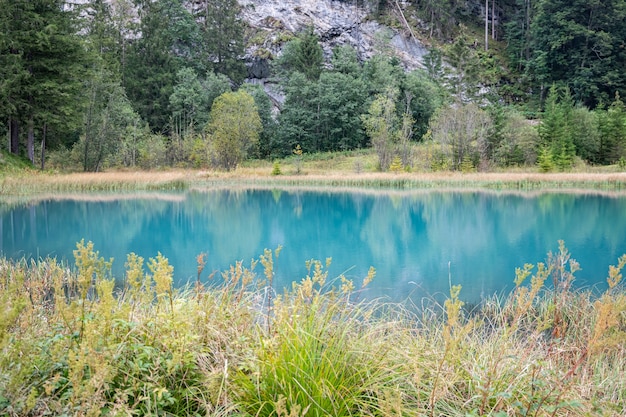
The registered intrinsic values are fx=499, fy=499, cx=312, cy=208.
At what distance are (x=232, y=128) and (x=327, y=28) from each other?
978 inches

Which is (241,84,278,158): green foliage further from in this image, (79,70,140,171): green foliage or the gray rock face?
(79,70,140,171): green foliage

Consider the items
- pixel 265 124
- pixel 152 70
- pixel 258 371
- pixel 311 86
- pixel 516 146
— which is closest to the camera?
pixel 258 371

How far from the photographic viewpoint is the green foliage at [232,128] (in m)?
35.2

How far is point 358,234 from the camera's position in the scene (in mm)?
12859

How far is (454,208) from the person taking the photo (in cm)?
1817

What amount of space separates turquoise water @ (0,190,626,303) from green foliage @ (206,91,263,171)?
46.1ft

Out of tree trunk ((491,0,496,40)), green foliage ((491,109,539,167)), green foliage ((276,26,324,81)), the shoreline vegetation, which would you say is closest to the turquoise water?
the shoreline vegetation

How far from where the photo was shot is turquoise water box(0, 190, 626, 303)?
8.19 meters

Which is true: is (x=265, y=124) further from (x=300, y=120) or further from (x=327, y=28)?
(x=327, y=28)

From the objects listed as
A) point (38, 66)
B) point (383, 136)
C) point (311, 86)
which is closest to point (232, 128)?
point (383, 136)

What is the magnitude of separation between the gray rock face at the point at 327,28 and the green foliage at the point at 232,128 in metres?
16.4

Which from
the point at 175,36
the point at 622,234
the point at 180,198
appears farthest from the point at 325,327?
the point at 175,36

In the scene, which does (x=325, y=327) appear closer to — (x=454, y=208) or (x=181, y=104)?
(x=454, y=208)

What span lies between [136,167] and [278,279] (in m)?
30.3
